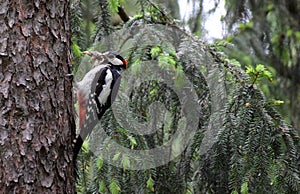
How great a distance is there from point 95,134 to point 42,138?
1.91ft

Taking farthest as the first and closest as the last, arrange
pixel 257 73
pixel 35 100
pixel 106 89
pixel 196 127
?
pixel 106 89, pixel 196 127, pixel 257 73, pixel 35 100

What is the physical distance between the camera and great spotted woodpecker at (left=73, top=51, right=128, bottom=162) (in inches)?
107

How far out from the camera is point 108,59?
2.99 metres

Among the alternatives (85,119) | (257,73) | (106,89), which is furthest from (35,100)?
(257,73)

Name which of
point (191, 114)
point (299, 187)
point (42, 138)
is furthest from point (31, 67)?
point (299, 187)

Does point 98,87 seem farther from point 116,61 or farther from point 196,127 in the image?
point 196,127

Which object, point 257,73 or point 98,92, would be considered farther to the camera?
point 98,92

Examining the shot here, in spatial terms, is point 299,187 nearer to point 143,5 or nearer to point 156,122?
point 156,122

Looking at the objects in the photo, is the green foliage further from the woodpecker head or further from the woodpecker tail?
the woodpecker tail

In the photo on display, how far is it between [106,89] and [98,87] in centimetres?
11

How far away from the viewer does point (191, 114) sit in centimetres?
265

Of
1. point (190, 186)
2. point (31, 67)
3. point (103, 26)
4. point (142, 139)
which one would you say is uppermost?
point (103, 26)

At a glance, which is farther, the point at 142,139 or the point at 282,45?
the point at 282,45

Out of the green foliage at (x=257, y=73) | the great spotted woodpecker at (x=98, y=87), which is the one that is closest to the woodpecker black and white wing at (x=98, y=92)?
the great spotted woodpecker at (x=98, y=87)
